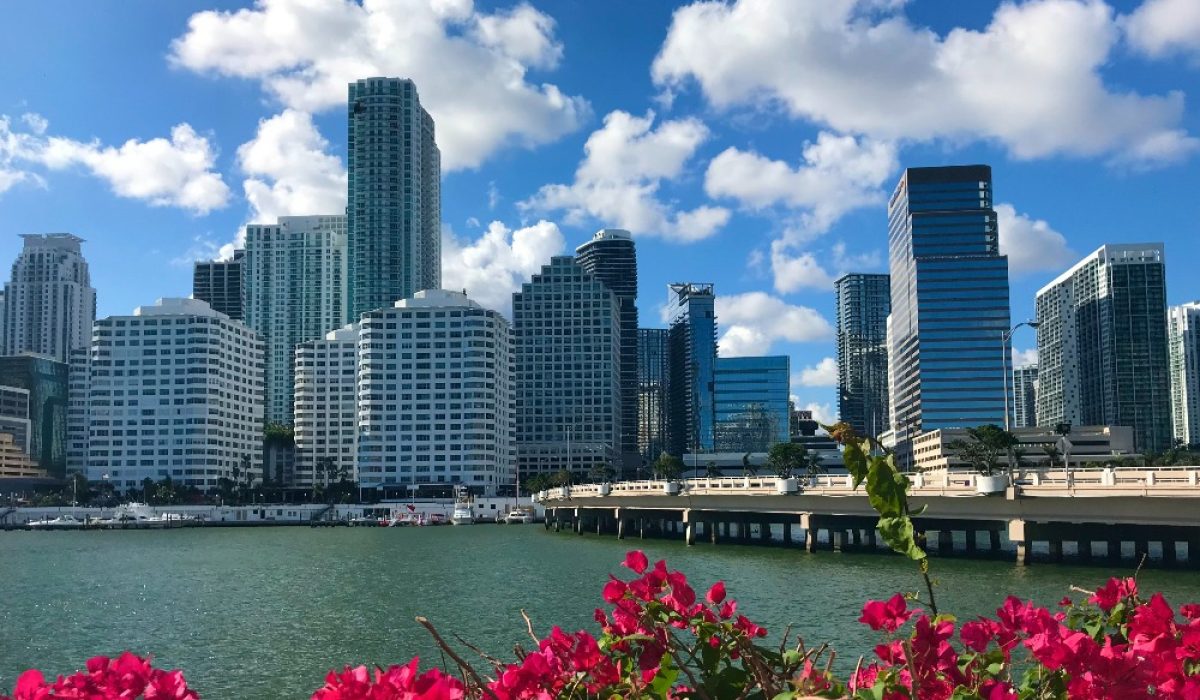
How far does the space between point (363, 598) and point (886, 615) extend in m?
46.6

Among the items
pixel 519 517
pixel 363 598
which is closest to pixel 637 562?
pixel 363 598

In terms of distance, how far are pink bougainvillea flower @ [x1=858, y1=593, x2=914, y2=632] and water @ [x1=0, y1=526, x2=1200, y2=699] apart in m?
22.5

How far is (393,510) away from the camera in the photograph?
590ft

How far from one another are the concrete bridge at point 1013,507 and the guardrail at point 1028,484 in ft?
0.19

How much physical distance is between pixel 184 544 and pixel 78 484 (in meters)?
104

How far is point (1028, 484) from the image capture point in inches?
2191

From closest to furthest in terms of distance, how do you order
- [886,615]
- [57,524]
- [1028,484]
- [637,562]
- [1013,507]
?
[886,615] → [637,562] → [1028,484] → [1013,507] → [57,524]

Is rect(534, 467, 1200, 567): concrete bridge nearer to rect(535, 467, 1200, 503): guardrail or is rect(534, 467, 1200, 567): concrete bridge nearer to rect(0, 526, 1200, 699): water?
rect(535, 467, 1200, 503): guardrail

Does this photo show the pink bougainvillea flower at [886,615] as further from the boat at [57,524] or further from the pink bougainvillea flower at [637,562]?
the boat at [57,524]

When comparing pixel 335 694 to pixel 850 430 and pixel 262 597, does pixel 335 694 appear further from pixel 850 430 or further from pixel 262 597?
pixel 262 597

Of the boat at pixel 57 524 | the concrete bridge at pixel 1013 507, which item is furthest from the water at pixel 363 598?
the boat at pixel 57 524

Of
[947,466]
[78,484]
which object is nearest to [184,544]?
[78,484]

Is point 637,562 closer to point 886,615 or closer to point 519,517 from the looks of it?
point 886,615

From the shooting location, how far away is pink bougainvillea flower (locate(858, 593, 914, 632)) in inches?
236
